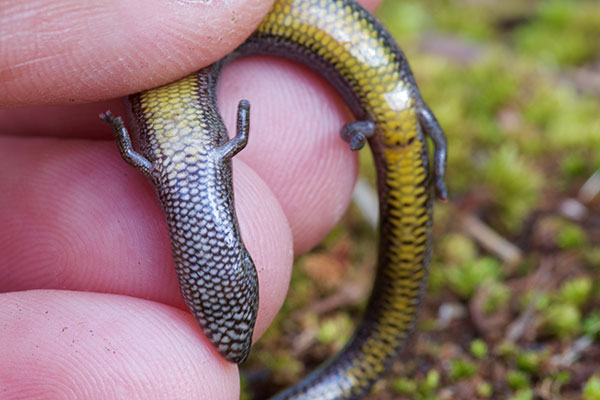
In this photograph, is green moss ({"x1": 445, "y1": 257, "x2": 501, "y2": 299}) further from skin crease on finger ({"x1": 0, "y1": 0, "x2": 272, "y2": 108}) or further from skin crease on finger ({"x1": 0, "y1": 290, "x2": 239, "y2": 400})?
skin crease on finger ({"x1": 0, "y1": 0, "x2": 272, "y2": 108})

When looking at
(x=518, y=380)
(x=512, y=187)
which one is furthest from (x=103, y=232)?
(x=512, y=187)

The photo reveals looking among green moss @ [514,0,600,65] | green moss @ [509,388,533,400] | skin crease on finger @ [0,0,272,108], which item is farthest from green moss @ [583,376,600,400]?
green moss @ [514,0,600,65]

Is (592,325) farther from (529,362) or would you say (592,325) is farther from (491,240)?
(491,240)

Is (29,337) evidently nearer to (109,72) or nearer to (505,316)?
(109,72)

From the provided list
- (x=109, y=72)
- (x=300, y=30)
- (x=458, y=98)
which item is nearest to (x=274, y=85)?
(x=300, y=30)

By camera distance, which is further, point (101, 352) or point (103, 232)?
point (103, 232)

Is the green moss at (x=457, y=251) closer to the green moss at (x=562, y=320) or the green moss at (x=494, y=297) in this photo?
the green moss at (x=494, y=297)

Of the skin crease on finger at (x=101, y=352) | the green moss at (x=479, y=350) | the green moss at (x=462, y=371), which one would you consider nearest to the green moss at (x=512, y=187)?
the green moss at (x=479, y=350)
